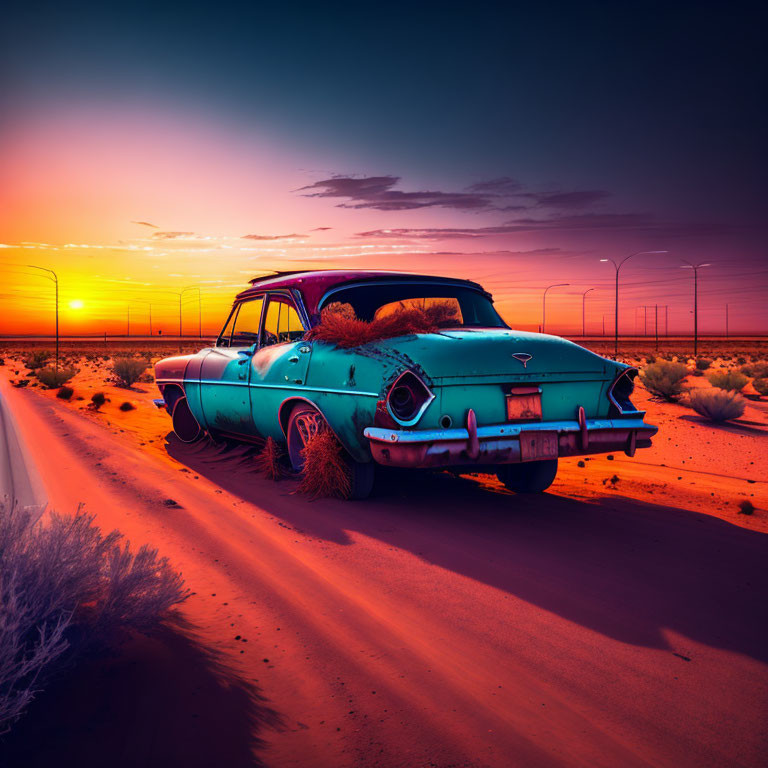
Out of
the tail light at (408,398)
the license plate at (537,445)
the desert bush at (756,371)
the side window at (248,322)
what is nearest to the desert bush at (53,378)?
the side window at (248,322)

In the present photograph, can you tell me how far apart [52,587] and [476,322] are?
444 centimetres

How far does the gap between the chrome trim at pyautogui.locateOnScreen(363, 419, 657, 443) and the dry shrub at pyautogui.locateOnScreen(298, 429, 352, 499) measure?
69 centimetres

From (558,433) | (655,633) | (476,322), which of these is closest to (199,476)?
(476,322)

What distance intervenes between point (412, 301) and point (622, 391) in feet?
6.68

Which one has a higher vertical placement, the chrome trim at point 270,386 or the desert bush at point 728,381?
the chrome trim at point 270,386

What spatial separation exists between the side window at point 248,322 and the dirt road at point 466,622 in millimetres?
1720

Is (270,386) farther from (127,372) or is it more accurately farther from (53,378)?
(53,378)

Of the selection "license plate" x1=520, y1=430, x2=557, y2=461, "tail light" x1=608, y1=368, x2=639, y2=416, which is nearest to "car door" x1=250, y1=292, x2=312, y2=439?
"license plate" x1=520, y1=430, x2=557, y2=461

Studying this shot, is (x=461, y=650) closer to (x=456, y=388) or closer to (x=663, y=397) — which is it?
(x=456, y=388)

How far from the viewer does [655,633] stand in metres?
3.20

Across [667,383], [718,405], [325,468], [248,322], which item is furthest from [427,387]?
[667,383]

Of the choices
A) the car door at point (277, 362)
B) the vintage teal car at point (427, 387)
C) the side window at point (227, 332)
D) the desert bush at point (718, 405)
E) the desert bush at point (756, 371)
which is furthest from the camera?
the desert bush at point (756, 371)

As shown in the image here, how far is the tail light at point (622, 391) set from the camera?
5223 millimetres

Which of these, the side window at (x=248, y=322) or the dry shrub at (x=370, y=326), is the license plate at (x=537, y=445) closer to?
the dry shrub at (x=370, y=326)
